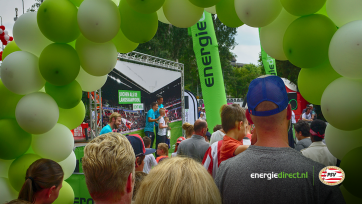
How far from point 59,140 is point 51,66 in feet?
2.27

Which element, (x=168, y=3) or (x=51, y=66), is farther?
(x=168, y=3)

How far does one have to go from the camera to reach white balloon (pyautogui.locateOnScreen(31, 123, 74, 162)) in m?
2.39

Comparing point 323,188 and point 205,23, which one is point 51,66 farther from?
point 205,23

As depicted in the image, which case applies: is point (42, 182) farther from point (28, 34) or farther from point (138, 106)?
point (138, 106)

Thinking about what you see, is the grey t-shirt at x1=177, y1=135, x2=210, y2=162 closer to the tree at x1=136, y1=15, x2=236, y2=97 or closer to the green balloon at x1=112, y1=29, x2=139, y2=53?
the green balloon at x1=112, y1=29, x2=139, y2=53

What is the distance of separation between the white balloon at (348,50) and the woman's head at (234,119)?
1125 mm

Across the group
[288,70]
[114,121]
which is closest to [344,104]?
[114,121]

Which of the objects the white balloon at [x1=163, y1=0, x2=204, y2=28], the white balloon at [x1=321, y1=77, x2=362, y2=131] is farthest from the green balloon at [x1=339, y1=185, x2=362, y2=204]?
the white balloon at [x1=163, y1=0, x2=204, y2=28]

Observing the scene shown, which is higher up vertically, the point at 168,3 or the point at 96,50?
the point at 168,3

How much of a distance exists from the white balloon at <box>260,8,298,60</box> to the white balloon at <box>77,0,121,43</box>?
1.23 metres

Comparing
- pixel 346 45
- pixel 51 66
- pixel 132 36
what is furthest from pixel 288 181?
pixel 51 66

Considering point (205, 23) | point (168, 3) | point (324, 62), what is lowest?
point (324, 62)

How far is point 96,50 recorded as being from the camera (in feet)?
7.55

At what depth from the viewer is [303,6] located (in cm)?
160
